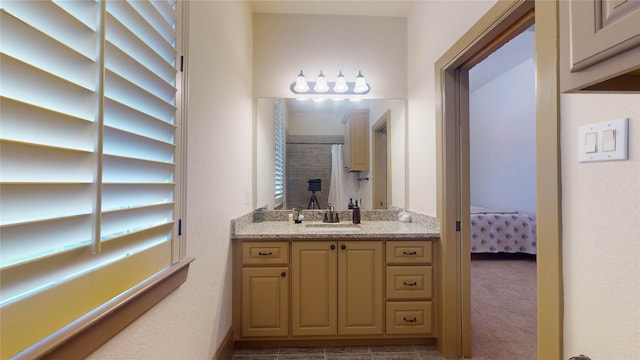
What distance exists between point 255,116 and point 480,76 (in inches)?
195

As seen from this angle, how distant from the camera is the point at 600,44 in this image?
0.46 meters

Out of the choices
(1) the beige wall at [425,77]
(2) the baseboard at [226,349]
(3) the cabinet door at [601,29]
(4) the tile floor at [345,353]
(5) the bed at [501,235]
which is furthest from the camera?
(5) the bed at [501,235]

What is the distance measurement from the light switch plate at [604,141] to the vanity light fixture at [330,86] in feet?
6.18

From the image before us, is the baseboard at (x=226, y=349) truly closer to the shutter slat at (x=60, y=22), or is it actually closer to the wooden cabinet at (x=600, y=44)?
the shutter slat at (x=60, y=22)

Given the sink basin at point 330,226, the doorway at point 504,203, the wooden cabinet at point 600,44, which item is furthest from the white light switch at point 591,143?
the sink basin at point 330,226

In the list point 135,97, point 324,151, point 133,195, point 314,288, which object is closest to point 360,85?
point 324,151

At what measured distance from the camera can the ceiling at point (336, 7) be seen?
243cm

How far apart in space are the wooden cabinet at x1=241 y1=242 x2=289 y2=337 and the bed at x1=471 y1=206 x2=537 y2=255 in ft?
10.6

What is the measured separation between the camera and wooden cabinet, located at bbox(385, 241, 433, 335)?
2.04 m

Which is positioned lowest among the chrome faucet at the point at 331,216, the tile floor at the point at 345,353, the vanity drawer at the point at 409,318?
the tile floor at the point at 345,353

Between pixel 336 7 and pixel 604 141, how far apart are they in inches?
91.2

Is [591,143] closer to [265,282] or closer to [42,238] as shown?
[42,238]

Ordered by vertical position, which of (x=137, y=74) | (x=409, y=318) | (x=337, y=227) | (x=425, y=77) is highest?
(x=425, y=77)

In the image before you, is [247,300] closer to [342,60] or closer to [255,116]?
[255,116]
